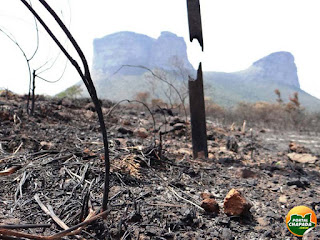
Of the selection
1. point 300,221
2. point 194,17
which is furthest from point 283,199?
point 194,17

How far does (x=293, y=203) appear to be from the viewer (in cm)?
155

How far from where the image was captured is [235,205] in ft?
4.45

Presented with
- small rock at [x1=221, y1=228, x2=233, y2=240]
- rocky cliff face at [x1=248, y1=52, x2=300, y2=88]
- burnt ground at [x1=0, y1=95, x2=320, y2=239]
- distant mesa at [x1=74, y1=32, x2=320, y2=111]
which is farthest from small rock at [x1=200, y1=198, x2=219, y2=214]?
rocky cliff face at [x1=248, y1=52, x2=300, y2=88]

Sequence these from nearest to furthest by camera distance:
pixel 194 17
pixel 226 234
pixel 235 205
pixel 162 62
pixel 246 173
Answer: pixel 226 234
pixel 235 205
pixel 246 173
pixel 194 17
pixel 162 62

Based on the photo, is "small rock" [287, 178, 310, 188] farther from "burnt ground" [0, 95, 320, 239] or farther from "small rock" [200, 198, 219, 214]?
"small rock" [200, 198, 219, 214]

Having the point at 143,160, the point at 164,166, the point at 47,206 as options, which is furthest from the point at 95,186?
the point at 164,166

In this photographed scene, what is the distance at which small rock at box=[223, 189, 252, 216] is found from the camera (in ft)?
4.42

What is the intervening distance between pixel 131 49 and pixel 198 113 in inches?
4038

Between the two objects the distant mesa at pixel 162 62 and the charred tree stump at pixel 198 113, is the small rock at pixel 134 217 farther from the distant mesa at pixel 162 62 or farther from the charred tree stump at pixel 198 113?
the distant mesa at pixel 162 62

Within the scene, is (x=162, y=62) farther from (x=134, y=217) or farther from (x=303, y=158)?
(x=134, y=217)

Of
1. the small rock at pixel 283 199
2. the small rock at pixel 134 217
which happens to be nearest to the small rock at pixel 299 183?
A: the small rock at pixel 283 199

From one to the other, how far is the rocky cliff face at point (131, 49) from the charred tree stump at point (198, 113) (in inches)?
3547

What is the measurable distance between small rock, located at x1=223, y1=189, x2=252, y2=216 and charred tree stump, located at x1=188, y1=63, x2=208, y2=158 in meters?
1.18

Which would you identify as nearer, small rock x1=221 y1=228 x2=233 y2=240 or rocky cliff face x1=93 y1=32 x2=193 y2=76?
small rock x1=221 y1=228 x2=233 y2=240
